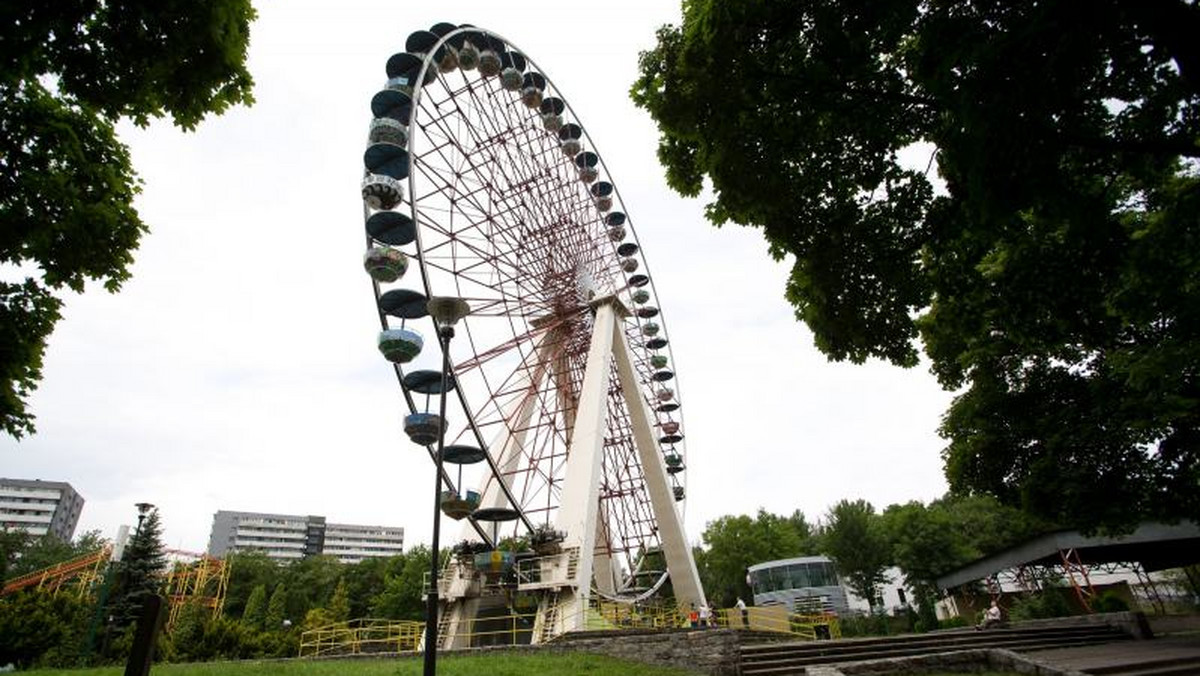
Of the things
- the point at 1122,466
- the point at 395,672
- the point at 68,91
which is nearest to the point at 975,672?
the point at 1122,466

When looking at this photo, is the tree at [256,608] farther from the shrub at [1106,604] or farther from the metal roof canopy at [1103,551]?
the shrub at [1106,604]

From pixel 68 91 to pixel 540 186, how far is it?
67.5 feet

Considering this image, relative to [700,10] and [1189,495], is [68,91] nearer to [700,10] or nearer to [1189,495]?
[700,10]

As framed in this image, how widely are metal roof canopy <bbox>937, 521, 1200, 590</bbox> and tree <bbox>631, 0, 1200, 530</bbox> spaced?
43.6ft

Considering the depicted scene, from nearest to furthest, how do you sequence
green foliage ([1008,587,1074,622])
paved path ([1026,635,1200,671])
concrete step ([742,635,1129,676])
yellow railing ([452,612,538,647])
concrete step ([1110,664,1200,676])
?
concrete step ([1110,664,1200,676])
paved path ([1026,635,1200,671])
concrete step ([742,635,1129,676])
yellow railing ([452,612,538,647])
green foliage ([1008,587,1074,622])

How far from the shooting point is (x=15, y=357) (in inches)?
255

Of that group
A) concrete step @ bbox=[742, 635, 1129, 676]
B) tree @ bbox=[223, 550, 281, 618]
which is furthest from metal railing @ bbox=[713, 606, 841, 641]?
tree @ bbox=[223, 550, 281, 618]

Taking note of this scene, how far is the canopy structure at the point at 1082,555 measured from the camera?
73.0 ft

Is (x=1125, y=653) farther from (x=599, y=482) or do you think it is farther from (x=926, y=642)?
(x=599, y=482)

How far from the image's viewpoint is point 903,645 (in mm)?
13984

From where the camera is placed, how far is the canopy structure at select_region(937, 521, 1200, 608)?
22.3 metres

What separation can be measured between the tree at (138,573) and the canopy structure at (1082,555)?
36.2 meters

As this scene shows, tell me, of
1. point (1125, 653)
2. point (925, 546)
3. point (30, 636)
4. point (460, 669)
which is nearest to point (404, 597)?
point (30, 636)

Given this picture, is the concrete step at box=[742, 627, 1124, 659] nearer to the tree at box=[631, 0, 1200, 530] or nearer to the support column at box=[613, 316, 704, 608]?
the tree at box=[631, 0, 1200, 530]
